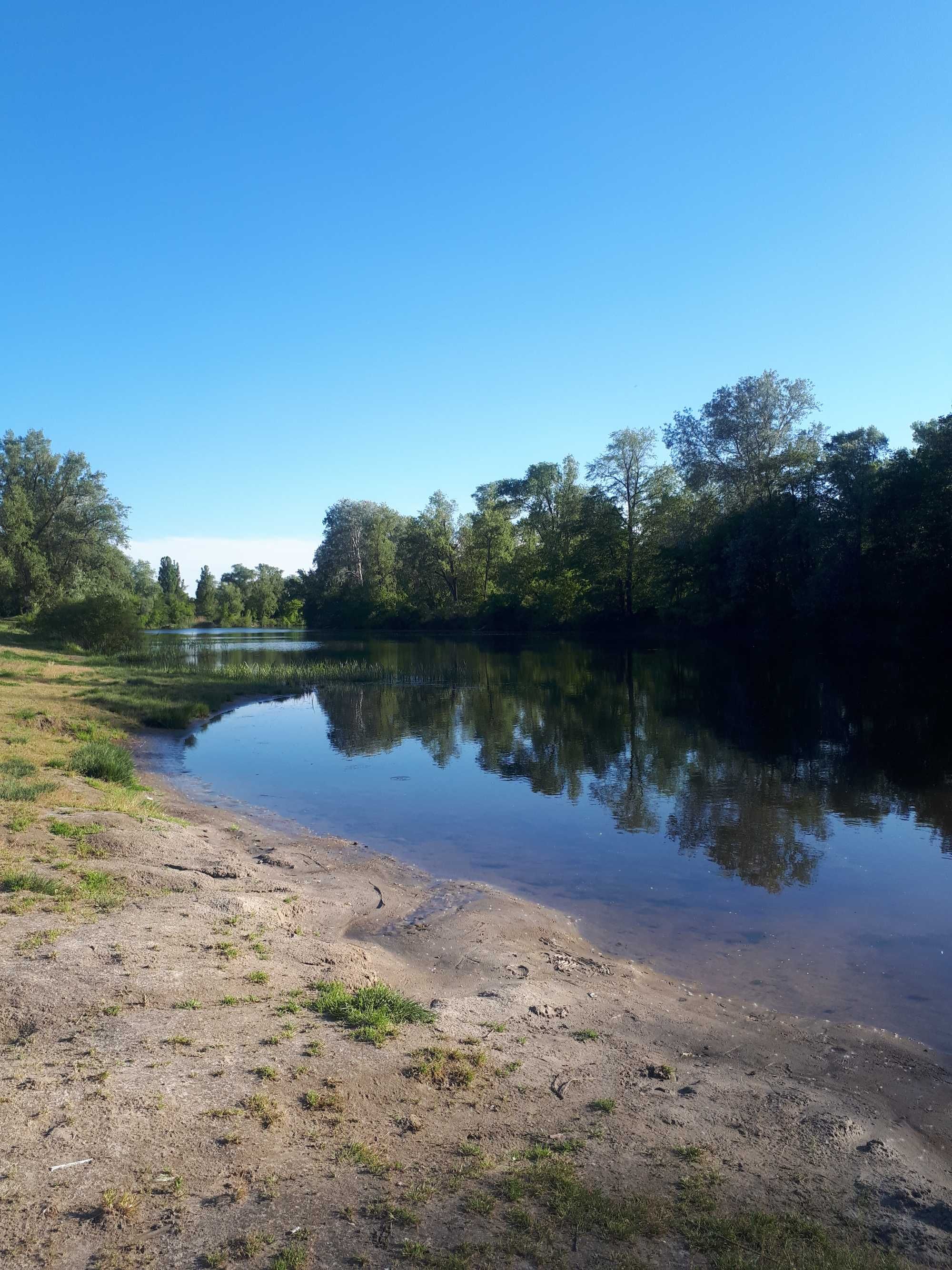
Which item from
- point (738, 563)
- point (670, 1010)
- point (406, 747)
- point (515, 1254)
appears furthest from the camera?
point (738, 563)

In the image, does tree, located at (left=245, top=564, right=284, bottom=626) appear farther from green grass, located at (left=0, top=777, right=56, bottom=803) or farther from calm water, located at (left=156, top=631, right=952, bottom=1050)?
green grass, located at (left=0, top=777, right=56, bottom=803)

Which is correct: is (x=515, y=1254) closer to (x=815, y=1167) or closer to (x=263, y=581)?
(x=815, y=1167)

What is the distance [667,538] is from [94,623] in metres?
48.2

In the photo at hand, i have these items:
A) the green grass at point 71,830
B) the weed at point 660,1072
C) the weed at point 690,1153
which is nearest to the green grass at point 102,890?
the green grass at point 71,830

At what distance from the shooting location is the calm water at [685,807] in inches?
360

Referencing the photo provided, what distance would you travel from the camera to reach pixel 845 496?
53.1m

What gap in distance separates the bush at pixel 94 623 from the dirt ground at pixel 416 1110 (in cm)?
4453

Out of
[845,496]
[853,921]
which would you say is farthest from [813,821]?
[845,496]

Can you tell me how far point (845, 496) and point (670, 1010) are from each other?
2091 inches

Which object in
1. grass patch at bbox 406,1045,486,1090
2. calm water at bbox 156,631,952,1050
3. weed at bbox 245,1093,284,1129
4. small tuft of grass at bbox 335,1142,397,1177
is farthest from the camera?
calm water at bbox 156,631,952,1050

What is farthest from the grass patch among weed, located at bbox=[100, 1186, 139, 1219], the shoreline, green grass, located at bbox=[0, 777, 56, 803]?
green grass, located at bbox=[0, 777, 56, 803]

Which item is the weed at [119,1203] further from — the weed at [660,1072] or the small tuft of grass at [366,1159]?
the weed at [660,1072]

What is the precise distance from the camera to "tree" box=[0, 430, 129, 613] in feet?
194

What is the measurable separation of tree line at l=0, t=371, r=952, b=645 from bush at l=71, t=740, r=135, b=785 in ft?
116
